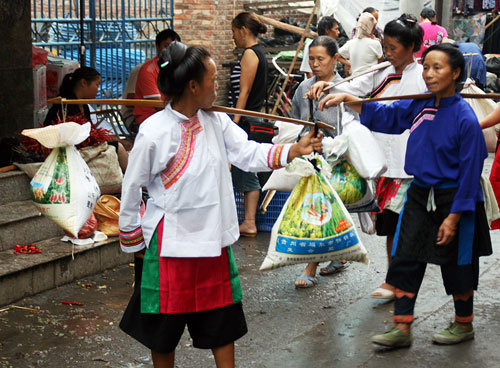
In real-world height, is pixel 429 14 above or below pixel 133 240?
above

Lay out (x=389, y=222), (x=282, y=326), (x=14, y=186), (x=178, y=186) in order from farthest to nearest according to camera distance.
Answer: (x=14, y=186) < (x=389, y=222) < (x=282, y=326) < (x=178, y=186)

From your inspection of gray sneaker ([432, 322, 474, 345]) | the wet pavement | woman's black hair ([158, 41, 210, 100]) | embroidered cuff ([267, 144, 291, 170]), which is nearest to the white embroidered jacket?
woman's black hair ([158, 41, 210, 100])

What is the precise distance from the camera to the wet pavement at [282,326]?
14.2 ft

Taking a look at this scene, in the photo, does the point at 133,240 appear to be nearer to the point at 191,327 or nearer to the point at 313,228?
the point at 191,327

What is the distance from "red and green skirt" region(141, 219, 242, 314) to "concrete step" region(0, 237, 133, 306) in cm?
208

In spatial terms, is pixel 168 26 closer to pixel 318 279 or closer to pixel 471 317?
pixel 318 279

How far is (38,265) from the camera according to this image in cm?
541

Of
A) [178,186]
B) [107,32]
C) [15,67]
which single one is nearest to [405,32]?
[178,186]

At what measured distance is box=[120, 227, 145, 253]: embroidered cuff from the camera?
135 inches

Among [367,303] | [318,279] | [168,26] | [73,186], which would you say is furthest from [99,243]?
[168,26]

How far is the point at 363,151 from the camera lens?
448 cm

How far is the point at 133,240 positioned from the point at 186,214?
296 mm

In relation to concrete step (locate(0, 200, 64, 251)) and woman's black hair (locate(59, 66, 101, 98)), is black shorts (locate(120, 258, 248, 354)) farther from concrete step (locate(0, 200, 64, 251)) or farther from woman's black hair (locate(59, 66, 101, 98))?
woman's black hair (locate(59, 66, 101, 98))

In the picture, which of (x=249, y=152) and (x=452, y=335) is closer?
(x=249, y=152)
